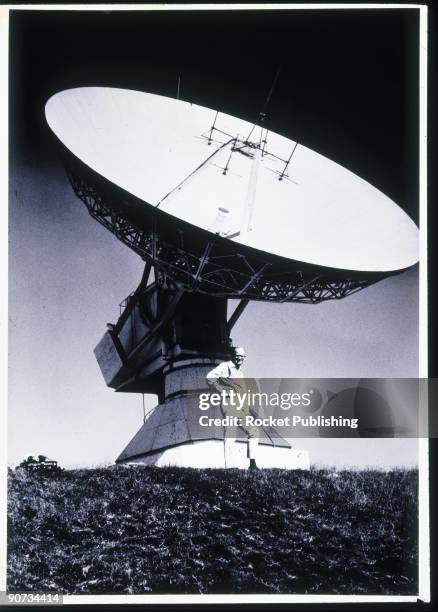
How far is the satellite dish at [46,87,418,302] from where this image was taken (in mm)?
11844

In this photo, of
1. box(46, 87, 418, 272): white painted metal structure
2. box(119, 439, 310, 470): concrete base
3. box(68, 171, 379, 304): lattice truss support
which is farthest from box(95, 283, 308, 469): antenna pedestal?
box(46, 87, 418, 272): white painted metal structure

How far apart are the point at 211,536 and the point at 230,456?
2.65 metres

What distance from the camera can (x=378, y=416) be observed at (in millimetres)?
9672

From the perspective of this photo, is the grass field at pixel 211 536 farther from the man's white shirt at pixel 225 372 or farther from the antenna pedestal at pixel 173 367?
the man's white shirt at pixel 225 372

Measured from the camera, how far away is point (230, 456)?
11875 millimetres

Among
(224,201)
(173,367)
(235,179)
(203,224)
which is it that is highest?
(235,179)

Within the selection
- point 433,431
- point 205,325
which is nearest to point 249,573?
point 433,431

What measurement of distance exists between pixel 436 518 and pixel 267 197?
272 inches

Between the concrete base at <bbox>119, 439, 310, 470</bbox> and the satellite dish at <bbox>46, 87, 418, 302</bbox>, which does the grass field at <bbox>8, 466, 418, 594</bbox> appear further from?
the satellite dish at <bbox>46, 87, 418, 302</bbox>

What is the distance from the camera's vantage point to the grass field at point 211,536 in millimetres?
8930

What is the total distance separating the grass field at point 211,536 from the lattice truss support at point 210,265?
375cm

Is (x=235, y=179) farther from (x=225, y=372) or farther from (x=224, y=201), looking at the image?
(x=225, y=372)

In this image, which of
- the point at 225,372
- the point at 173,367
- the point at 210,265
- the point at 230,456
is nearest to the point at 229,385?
the point at 225,372

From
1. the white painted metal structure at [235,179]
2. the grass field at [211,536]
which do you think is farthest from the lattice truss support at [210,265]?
the grass field at [211,536]
